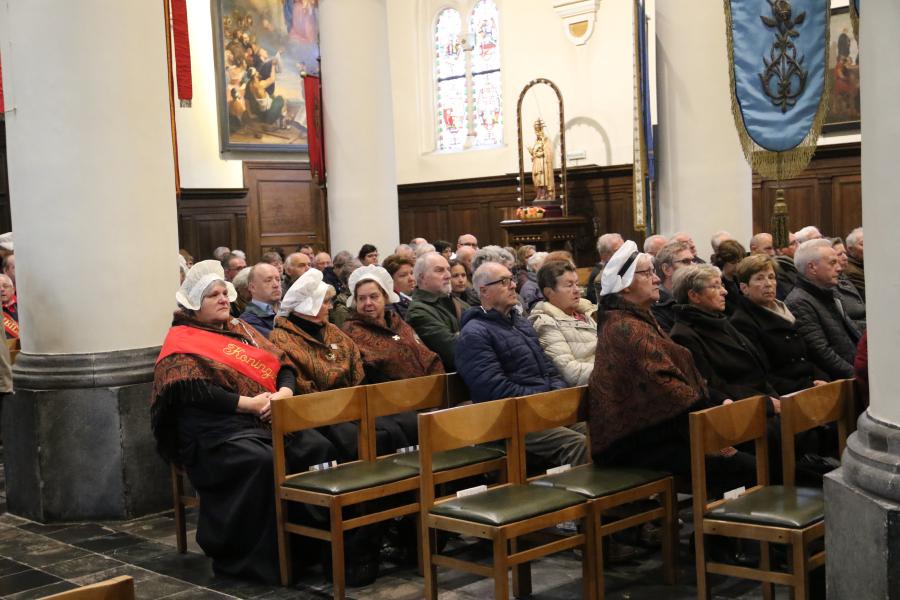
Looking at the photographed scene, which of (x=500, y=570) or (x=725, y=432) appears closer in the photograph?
(x=500, y=570)

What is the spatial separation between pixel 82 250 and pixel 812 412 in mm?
3831

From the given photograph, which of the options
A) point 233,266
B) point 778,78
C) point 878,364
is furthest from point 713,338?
point 233,266

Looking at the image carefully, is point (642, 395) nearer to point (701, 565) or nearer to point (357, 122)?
point (701, 565)

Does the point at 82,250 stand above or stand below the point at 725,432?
above

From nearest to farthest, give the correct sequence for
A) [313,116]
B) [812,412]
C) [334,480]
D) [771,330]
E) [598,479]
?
[812,412]
[598,479]
[334,480]
[771,330]
[313,116]

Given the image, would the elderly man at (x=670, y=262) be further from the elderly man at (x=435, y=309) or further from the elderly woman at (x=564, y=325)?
the elderly man at (x=435, y=309)

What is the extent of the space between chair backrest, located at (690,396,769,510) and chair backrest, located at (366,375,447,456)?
1458mm

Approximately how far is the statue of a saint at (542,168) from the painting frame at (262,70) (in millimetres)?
3795

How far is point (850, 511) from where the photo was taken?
3029 millimetres

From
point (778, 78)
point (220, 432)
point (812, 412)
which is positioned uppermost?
point (778, 78)

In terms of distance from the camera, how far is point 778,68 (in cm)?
790

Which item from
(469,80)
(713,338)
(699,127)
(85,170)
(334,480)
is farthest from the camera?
(469,80)

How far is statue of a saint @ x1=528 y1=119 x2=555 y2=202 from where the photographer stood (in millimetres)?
15508

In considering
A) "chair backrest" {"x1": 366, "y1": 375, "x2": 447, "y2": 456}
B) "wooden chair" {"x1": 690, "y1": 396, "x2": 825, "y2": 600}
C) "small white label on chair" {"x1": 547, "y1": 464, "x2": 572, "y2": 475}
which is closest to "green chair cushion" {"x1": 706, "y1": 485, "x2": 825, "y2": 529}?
"wooden chair" {"x1": 690, "y1": 396, "x2": 825, "y2": 600}
